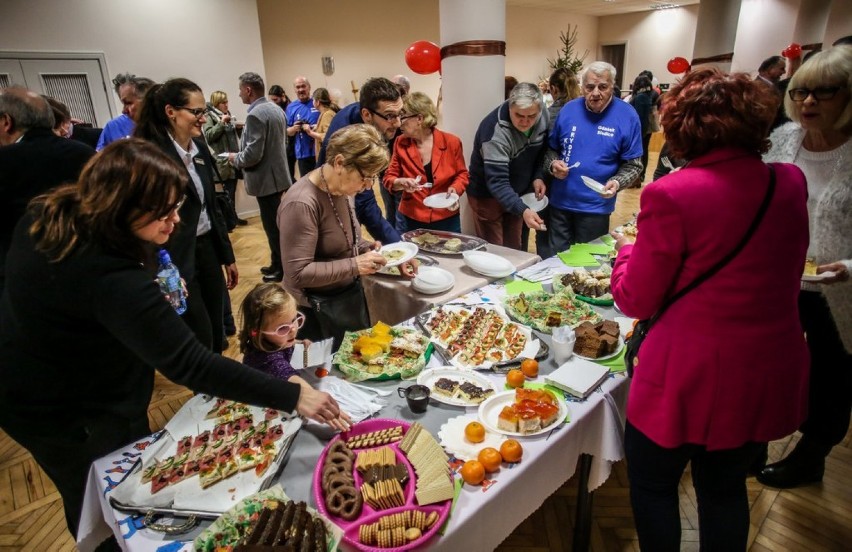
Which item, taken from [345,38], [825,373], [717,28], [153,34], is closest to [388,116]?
[825,373]

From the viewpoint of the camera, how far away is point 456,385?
1.44 m

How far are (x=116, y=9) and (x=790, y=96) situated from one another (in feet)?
20.7

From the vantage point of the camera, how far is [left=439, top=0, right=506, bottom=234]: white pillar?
3.22 meters

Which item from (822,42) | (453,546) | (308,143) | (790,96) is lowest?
(453,546)

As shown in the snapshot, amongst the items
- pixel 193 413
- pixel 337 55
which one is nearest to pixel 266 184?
pixel 193 413

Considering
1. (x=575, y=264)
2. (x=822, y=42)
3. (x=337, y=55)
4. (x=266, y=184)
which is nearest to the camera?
(x=575, y=264)

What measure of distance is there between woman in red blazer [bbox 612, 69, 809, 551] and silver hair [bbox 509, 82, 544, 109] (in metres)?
1.55

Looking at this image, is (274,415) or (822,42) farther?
(822,42)

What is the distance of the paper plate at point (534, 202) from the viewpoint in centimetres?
284

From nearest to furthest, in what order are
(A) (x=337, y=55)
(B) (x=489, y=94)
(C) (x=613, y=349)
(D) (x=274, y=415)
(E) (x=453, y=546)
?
1. (E) (x=453, y=546)
2. (D) (x=274, y=415)
3. (C) (x=613, y=349)
4. (B) (x=489, y=94)
5. (A) (x=337, y=55)

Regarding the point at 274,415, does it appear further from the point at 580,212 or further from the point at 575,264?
the point at 580,212

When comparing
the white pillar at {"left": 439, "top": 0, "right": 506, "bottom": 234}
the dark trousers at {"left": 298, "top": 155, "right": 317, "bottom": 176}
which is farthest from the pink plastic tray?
the dark trousers at {"left": 298, "top": 155, "right": 317, "bottom": 176}

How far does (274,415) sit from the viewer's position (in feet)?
4.21

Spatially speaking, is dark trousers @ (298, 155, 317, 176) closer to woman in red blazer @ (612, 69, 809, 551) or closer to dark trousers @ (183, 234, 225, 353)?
dark trousers @ (183, 234, 225, 353)
